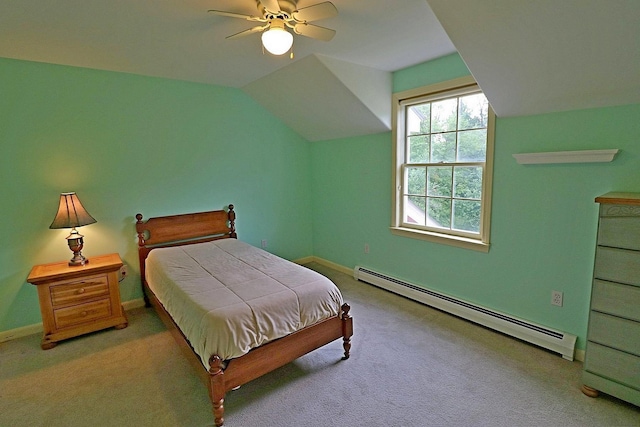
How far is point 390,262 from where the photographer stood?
3.71 metres

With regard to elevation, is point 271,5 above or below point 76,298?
above

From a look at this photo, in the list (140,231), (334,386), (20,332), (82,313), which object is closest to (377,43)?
(334,386)

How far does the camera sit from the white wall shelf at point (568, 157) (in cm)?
208

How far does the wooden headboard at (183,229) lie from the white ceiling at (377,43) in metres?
1.52

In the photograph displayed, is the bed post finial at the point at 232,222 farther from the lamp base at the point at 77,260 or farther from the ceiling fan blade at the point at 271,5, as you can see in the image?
the ceiling fan blade at the point at 271,5

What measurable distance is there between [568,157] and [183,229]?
360 centimetres

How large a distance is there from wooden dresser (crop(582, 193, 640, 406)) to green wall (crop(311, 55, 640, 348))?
42 centimetres

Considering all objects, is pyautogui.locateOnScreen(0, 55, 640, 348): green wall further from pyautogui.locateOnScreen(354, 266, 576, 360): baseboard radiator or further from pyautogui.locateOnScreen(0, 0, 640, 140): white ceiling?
pyautogui.locateOnScreen(0, 0, 640, 140): white ceiling

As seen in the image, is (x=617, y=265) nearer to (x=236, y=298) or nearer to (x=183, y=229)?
(x=236, y=298)

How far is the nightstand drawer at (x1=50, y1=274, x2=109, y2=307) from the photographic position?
8.71 feet

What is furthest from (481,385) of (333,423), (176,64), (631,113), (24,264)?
(24,264)

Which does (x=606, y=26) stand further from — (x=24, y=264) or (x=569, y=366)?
(x=24, y=264)

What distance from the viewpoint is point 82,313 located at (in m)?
2.77

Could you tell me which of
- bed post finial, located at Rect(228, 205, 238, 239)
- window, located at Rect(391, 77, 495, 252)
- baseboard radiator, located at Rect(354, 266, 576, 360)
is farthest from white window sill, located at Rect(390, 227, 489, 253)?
bed post finial, located at Rect(228, 205, 238, 239)
